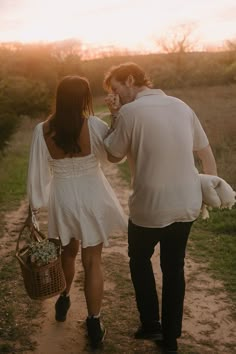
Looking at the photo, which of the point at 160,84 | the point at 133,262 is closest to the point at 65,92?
the point at 133,262

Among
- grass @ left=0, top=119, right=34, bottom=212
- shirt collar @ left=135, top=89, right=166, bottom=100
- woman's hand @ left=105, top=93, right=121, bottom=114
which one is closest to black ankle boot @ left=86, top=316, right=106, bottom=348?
woman's hand @ left=105, top=93, right=121, bottom=114

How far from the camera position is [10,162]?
12414 mm

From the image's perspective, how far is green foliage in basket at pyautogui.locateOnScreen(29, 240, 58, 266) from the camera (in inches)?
128

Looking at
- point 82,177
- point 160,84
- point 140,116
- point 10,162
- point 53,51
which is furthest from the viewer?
point 160,84

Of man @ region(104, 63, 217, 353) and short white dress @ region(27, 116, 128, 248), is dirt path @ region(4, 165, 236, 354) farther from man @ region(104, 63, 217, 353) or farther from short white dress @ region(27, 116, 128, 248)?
short white dress @ region(27, 116, 128, 248)

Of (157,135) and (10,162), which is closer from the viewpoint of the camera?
(157,135)

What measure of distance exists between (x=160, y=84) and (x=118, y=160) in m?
43.4

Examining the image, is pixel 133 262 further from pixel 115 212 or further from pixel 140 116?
pixel 140 116

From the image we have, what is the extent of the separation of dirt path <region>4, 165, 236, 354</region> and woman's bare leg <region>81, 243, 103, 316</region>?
332 millimetres

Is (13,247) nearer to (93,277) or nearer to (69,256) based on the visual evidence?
(69,256)

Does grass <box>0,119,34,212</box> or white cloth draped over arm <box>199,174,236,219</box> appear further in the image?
grass <box>0,119,34,212</box>

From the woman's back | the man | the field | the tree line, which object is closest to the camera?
the man

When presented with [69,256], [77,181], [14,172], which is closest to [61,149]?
[77,181]

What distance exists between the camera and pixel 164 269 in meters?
3.32
